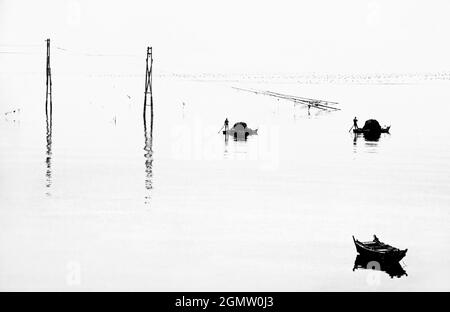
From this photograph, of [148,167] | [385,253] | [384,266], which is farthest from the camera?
[148,167]

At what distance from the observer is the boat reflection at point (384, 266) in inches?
841

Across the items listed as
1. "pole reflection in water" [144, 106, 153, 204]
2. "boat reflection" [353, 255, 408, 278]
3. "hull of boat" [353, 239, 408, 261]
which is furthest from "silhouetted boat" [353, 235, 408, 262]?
"pole reflection in water" [144, 106, 153, 204]

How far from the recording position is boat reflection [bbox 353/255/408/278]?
21359 millimetres

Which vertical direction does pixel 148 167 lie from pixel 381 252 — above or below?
above

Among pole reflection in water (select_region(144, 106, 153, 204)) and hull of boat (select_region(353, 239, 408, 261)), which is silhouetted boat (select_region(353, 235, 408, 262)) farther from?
pole reflection in water (select_region(144, 106, 153, 204))

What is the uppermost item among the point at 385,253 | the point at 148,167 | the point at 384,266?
the point at 148,167

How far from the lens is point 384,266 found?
21.7 meters

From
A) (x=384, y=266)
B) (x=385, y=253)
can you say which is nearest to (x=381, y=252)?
(x=385, y=253)

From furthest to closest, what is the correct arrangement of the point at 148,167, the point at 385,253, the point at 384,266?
the point at 148,167 < the point at 385,253 < the point at 384,266

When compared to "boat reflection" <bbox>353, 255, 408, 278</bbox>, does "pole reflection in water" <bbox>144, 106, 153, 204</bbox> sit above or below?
above

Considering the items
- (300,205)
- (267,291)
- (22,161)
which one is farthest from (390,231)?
(22,161)

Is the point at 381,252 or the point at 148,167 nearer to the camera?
the point at 381,252

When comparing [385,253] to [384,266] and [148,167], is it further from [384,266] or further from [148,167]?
[148,167]

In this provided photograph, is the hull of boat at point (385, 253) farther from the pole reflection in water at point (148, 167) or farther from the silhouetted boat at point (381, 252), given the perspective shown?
the pole reflection in water at point (148, 167)
